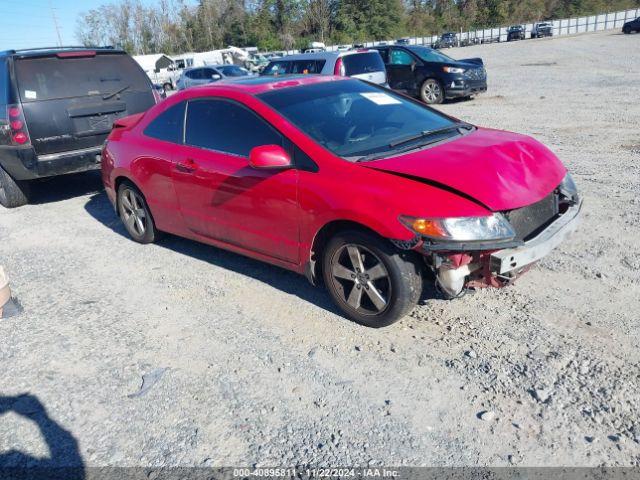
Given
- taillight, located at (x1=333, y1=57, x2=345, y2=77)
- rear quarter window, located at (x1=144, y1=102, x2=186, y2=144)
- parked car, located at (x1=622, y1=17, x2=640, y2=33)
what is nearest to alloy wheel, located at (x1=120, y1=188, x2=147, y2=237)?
rear quarter window, located at (x1=144, y1=102, x2=186, y2=144)

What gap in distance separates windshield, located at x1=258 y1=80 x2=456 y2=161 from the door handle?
0.84 metres

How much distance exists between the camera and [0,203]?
7.82 m

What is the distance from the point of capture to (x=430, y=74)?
49.3 feet

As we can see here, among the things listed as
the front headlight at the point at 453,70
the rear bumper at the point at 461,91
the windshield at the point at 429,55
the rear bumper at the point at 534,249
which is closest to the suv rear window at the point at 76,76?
the rear bumper at the point at 534,249

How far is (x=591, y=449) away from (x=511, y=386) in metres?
0.54

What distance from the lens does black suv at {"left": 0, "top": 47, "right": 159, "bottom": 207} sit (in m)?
6.76

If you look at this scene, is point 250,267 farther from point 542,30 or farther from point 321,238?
point 542,30

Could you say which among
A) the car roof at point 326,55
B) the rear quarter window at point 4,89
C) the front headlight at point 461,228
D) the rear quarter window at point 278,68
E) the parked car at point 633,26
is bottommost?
the parked car at point 633,26

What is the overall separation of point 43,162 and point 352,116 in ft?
14.9

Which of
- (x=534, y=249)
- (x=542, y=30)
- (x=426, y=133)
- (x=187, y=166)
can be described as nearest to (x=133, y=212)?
(x=187, y=166)

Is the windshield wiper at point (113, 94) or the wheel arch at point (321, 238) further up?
the windshield wiper at point (113, 94)

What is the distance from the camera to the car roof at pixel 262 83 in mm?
4375

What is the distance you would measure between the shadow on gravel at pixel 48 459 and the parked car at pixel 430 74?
1360 cm

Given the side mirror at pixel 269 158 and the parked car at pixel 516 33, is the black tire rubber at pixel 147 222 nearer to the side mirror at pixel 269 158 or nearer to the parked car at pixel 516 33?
the side mirror at pixel 269 158
